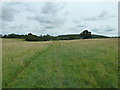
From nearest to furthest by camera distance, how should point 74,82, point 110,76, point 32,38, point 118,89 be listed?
point 118,89 < point 74,82 < point 110,76 < point 32,38

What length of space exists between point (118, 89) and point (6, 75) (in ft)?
17.5

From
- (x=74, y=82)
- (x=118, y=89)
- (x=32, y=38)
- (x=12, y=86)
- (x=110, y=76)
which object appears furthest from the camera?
(x=32, y=38)

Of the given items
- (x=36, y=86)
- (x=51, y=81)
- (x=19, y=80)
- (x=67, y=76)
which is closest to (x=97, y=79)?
(x=67, y=76)

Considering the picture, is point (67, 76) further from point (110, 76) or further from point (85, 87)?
point (110, 76)

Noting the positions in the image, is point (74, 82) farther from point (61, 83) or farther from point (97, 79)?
point (97, 79)

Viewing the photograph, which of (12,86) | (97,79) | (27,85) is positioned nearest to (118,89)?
(97,79)

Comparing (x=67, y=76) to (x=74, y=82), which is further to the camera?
(x=67, y=76)

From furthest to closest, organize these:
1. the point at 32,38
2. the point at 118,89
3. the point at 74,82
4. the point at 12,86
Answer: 1. the point at 32,38
2. the point at 74,82
3. the point at 12,86
4. the point at 118,89

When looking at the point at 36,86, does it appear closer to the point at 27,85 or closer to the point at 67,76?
the point at 27,85

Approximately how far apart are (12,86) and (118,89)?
4262 millimetres

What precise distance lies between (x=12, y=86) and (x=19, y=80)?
2.18 feet

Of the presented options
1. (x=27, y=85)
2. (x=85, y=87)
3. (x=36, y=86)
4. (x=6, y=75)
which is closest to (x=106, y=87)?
(x=85, y=87)

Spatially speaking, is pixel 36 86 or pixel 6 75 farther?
pixel 6 75

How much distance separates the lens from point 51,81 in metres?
5.66
